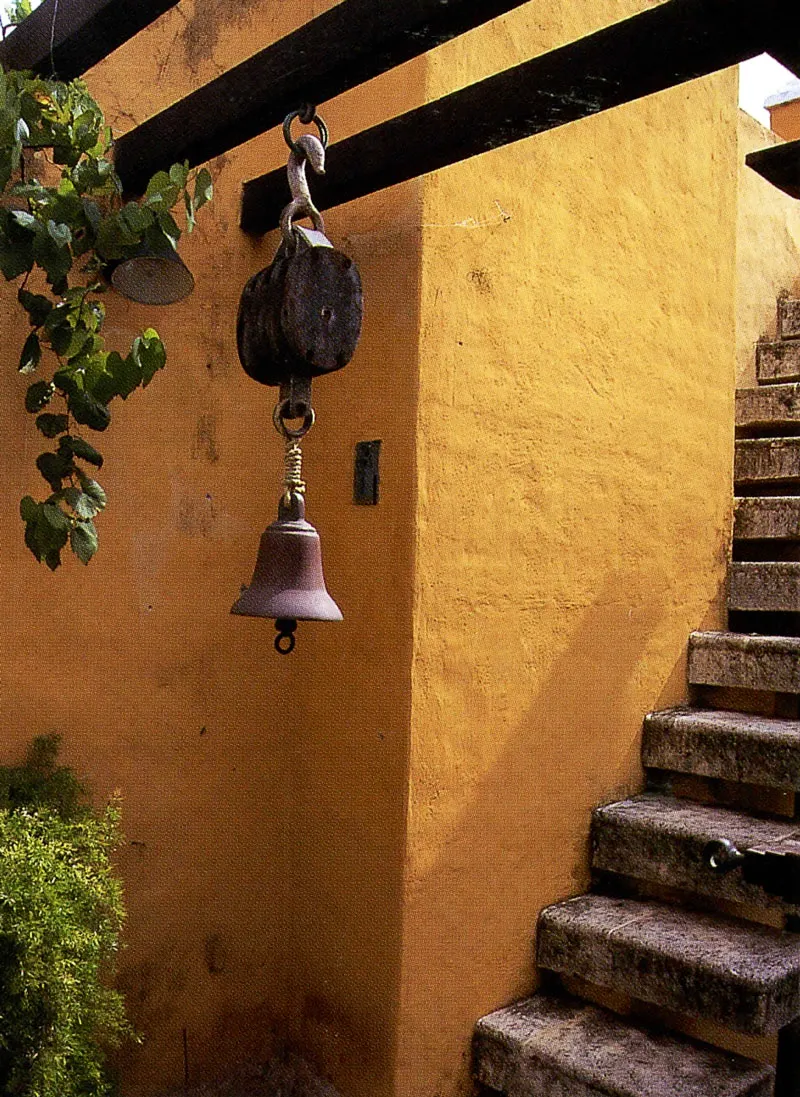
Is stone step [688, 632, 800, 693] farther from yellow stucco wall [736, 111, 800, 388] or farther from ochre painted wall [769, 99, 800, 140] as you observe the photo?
ochre painted wall [769, 99, 800, 140]

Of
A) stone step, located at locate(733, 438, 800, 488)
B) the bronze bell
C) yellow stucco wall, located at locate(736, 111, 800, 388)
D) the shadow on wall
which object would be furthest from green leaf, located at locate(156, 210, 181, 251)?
yellow stucco wall, located at locate(736, 111, 800, 388)

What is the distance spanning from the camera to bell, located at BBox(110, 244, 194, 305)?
2416 millimetres

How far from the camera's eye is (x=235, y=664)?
2.84 meters

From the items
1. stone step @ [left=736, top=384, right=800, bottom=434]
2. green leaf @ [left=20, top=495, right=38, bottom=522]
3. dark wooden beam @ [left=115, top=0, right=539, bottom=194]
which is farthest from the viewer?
stone step @ [left=736, top=384, right=800, bottom=434]

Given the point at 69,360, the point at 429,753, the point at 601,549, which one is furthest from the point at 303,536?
the point at 601,549

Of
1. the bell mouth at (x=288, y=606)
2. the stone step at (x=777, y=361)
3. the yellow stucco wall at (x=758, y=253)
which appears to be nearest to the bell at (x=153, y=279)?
the bell mouth at (x=288, y=606)

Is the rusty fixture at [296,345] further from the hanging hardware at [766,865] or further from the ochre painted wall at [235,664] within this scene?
the hanging hardware at [766,865]

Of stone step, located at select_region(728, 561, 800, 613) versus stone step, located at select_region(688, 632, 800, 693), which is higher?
stone step, located at select_region(728, 561, 800, 613)

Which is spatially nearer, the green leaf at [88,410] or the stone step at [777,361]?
the green leaf at [88,410]

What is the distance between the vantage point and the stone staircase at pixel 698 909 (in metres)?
2.53

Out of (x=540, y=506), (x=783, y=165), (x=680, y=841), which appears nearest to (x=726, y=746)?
(x=680, y=841)

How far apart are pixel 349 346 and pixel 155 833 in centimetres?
146

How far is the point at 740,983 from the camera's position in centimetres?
252

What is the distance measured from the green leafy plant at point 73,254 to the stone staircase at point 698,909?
1480 millimetres
